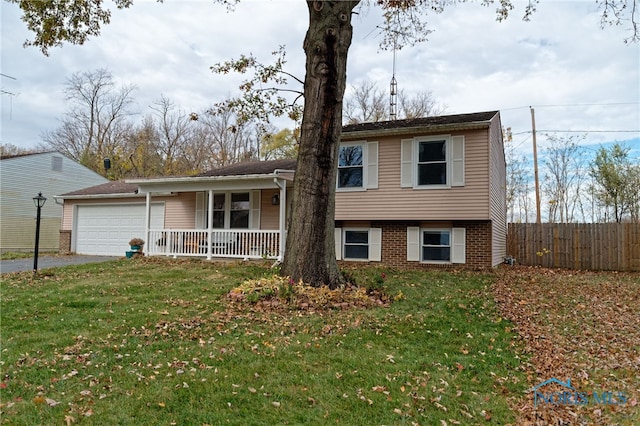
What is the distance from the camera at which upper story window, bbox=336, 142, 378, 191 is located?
12094 mm

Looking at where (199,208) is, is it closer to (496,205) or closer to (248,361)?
(496,205)

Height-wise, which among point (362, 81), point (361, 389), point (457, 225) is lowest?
point (361, 389)

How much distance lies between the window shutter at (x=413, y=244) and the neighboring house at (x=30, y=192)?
18.1 metres

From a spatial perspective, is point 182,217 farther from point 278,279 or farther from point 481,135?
point 481,135

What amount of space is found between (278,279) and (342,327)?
6.35ft

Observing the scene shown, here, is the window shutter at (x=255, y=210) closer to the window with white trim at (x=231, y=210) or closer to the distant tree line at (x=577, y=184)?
the window with white trim at (x=231, y=210)

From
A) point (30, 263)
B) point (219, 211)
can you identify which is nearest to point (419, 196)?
point (219, 211)

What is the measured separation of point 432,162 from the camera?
11.4 m

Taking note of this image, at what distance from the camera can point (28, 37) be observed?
29.1 feet

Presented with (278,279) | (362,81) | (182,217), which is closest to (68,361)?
(278,279)

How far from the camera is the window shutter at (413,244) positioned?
38.7ft

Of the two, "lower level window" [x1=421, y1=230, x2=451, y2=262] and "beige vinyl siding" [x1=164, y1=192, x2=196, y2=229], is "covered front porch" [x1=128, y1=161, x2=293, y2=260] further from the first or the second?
"lower level window" [x1=421, y1=230, x2=451, y2=262]

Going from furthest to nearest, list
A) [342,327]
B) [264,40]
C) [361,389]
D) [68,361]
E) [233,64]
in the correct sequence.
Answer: [264,40] < [233,64] < [342,327] < [68,361] < [361,389]

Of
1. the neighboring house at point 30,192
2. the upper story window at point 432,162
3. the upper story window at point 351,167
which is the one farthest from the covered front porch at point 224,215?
the neighboring house at point 30,192
